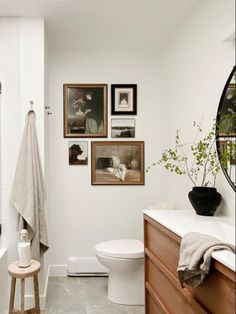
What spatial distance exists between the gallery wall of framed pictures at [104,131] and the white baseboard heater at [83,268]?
32.3 inches

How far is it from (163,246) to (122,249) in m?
0.85

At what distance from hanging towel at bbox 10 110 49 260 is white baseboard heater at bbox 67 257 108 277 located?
2.70 feet

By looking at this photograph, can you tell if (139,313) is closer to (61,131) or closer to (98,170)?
(98,170)

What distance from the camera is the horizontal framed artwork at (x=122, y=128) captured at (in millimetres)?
3434

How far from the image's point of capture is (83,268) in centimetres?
333

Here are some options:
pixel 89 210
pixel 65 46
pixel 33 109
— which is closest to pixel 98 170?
pixel 89 210

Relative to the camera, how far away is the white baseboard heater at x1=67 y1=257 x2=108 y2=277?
3.32 meters

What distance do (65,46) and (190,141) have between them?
167cm

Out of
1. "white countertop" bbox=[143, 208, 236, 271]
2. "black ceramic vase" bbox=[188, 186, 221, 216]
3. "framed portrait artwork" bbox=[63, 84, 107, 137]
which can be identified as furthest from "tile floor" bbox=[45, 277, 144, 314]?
"framed portrait artwork" bbox=[63, 84, 107, 137]

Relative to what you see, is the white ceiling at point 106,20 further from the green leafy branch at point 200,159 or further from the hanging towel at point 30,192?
the green leafy branch at point 200,159

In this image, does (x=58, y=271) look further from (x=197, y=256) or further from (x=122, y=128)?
(x=197, y=256)

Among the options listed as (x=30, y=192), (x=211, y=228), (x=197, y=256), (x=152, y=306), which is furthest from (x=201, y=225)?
(x=30, y=192)

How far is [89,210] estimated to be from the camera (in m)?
3.41

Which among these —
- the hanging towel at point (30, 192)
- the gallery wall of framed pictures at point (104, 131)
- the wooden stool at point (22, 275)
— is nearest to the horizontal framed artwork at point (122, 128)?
the gallery wall of framed pictures at point (104, 131)
